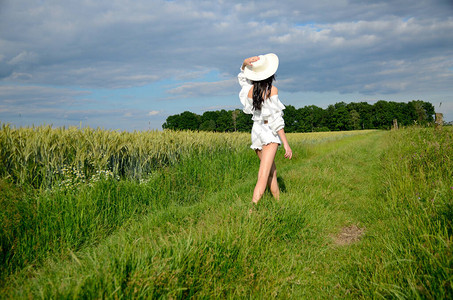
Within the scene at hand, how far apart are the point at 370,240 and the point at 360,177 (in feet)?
14.5

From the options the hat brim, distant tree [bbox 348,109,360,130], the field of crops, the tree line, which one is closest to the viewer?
the field of crops

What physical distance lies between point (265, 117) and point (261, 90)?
0.40 meters

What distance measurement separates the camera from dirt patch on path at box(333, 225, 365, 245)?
3769 mm

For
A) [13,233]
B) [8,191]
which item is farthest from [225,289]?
[8,191]

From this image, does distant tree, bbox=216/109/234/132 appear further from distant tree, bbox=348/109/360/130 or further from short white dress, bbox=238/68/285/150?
short white dress, bbox=238/68/285/150

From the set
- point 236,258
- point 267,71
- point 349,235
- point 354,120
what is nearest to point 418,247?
point 349,235

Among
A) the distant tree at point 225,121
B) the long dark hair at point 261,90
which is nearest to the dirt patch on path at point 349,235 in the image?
the long dark hair at point 261,90

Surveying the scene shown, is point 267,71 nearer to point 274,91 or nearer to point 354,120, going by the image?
point 274,91

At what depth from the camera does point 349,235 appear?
157 inches

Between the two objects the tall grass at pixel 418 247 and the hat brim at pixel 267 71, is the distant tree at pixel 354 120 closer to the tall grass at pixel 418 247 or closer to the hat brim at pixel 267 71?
the tall grass at pixel 418 247

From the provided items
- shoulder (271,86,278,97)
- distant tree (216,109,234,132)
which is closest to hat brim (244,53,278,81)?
shoulder (271,86,278,97)

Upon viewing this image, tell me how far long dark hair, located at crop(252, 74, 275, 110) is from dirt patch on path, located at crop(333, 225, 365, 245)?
2.20 m

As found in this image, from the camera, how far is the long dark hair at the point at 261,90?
380 centimetres

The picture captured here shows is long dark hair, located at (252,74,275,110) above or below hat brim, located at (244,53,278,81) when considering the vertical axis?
below
